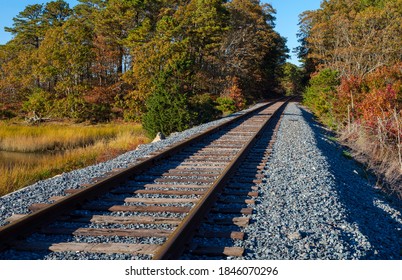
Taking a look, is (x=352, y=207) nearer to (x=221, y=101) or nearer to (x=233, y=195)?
(x=233, y=195)

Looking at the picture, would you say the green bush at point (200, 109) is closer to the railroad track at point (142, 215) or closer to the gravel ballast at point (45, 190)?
the gravel ballast at point (45, 190)

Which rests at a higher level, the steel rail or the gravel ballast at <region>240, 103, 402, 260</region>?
the steel rail

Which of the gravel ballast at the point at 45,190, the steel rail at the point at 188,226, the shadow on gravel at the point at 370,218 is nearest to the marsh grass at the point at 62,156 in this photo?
the gravel ballast at the point at 45,190

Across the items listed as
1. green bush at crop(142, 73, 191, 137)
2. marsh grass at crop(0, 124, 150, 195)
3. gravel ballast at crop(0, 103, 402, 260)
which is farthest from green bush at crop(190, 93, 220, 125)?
gravel ballast at crop(0, 103, 402, 260)

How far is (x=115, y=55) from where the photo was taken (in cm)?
3900

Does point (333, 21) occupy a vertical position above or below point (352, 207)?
above

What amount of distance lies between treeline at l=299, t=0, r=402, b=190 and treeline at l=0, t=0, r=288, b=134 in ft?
30.6

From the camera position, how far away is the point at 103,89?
37938 millimetres

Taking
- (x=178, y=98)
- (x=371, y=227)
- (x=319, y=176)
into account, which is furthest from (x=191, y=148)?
(x=178, y=98)

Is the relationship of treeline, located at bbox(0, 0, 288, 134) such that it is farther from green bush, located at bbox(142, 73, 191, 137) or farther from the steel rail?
the steel rail

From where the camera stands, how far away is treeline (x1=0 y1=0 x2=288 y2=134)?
3412 centimetres

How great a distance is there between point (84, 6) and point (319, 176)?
46.2m

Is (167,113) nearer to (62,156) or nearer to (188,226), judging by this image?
(62,156)

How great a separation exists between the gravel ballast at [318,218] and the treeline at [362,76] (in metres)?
2.33
